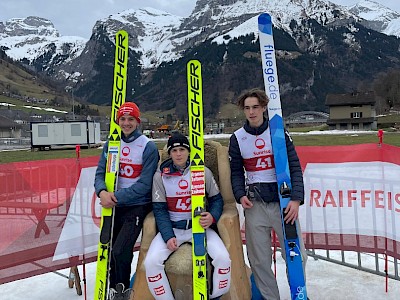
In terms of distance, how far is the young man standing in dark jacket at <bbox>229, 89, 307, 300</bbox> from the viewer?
12.1ft

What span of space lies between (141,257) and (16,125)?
7502 centimetres

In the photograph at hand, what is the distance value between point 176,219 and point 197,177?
0.43 m

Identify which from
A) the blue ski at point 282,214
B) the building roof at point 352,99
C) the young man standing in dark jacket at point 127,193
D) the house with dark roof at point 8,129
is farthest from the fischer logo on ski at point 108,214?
the house with dark roof at point 8,129

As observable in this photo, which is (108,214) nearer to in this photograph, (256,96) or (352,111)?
(256,96)

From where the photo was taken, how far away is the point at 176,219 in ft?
12.3

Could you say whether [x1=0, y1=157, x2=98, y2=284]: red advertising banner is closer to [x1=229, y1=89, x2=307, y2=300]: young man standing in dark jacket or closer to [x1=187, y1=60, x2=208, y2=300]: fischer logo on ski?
[x1=187, y1=60, x2=208, y2=300]: fischer logo on ski

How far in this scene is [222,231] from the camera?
12.4 ft

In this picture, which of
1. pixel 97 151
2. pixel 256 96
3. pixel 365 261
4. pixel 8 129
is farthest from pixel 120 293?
pixel 8 129

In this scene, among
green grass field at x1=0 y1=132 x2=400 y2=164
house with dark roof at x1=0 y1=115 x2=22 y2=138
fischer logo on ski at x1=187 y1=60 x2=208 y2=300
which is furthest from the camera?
house with dark roof at x1=0 y1=115 x2=22 y2=138

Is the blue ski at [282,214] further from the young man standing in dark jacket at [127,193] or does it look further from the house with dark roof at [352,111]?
the house with dark roof at [352,111]

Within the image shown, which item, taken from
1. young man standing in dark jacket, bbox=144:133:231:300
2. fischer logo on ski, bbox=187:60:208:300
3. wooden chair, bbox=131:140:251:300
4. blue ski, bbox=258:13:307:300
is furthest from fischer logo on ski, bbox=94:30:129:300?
blue ski, bbox=258:13:307:300

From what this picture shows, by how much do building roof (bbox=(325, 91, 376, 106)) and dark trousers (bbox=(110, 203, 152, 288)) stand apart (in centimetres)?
6794

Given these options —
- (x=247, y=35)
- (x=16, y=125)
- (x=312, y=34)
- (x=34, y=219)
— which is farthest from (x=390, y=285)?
(x=312, y=34)

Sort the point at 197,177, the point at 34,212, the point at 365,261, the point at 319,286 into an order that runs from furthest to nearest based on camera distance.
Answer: the point at 365,261, the point at 319,286, the point at 34,212, the point at 197,177
